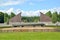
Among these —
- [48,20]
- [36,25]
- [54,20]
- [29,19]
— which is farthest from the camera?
[29,19]

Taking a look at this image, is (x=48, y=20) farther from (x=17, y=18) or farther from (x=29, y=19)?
(x=29, y=19)

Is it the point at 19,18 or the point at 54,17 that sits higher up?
the point at 19,18

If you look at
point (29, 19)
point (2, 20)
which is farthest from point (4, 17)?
point (29, 19)

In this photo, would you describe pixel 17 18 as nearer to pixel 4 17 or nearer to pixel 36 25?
pixel 36 25

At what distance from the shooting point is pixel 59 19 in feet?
251

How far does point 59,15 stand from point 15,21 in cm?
3036

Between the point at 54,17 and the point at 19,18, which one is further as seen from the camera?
the point at 54,17

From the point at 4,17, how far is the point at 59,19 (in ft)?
75.4

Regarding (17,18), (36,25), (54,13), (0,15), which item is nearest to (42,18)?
(17,18)

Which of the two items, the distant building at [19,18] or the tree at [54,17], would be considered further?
the tree at [54,17]

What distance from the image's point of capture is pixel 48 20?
55.8m

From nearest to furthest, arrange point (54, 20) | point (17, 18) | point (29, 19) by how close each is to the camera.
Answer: point (17, 18)
point (54, 20)
point (29, 19)

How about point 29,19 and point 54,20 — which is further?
point 29,19

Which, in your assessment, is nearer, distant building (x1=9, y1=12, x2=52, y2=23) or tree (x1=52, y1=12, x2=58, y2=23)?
distant building (x1=9, y1=12, x2=52, y2=23)
